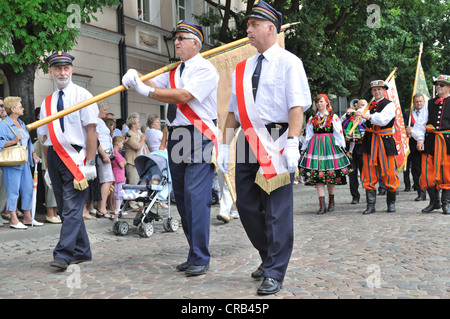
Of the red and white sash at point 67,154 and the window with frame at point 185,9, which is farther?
the window with frame at point 185,9

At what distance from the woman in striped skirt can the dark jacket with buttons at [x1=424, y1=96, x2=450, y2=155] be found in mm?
1362

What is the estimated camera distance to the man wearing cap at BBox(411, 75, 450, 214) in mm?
9242

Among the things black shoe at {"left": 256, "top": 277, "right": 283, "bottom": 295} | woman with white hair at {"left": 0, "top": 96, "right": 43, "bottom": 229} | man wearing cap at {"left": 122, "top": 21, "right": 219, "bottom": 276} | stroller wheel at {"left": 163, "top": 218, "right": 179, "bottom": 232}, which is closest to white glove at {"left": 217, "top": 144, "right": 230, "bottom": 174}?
man wearing cap at {"left": 122, "top": 21, "right": 219, "bottom": 276}

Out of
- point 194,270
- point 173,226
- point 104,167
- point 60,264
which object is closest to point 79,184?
point 60,264

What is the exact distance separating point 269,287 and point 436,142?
6186mm

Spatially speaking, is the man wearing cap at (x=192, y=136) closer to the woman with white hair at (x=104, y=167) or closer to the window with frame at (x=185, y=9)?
the woman with white hair at (x=104, y=167)

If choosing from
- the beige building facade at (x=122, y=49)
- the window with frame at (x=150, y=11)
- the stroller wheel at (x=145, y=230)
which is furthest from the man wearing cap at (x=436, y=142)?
the window with frame at (x=150, y=11)

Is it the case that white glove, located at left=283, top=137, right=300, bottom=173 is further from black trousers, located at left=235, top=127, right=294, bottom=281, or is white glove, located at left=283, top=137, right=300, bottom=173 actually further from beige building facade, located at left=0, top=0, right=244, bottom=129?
beige building facade, located at left=0, top=0, right=244, bottom=129

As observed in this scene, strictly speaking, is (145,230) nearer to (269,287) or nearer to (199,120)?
(199,120)

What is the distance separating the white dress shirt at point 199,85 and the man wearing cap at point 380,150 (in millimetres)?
4711

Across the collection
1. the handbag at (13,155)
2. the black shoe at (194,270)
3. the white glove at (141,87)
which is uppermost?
the white glove at (141,87)

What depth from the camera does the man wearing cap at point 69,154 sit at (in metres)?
5.47
